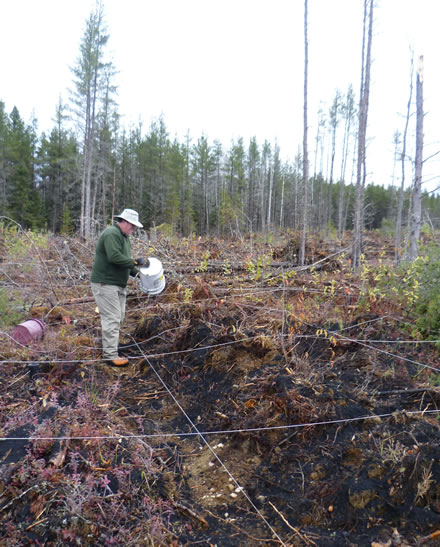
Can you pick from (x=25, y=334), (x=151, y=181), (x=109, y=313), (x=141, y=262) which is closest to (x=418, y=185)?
(x=141, y=262)

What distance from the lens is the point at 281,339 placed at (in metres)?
4.05

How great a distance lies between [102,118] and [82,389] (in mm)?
22760

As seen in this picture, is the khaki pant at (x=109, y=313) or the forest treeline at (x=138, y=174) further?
the forest treeline at (x=138, y=174)

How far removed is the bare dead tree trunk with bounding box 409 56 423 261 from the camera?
24.3ft

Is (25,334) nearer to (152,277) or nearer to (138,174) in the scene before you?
(152,277)

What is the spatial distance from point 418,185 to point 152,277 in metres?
6.08

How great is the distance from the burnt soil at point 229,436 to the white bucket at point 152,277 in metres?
0.64

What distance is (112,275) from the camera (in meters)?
4.53

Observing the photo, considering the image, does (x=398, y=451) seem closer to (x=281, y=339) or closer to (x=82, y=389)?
(x=281, y=339)

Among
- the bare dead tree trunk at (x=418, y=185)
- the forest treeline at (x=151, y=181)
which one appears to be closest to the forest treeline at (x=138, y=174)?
the forest treeline at (x=151, y=181)

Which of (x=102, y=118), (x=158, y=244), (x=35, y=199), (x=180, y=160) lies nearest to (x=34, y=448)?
(x=158, y=244)

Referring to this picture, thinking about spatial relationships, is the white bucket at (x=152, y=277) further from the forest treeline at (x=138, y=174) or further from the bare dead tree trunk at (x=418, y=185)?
the forest treeline at (x=138, y=174)

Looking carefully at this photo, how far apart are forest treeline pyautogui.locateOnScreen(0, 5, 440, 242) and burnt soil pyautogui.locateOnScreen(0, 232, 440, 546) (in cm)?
1725

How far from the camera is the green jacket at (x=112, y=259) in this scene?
4344mm
